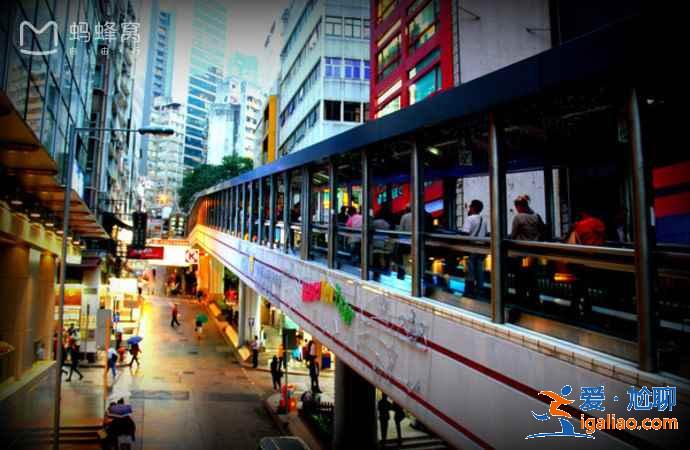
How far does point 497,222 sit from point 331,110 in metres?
31.4

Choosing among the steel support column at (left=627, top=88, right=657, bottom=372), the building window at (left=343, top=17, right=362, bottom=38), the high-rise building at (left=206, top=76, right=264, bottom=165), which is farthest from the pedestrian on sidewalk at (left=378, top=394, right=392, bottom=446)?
the high-rise building at (left=206, top=76, right=264, bottom=165)

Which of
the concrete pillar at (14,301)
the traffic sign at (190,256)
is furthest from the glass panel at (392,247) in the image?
the traffic sign at (190,256)

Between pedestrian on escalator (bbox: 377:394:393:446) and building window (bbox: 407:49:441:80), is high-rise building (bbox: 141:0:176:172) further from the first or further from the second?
pedestrian on escalator (bbox: 377:394:393:446)

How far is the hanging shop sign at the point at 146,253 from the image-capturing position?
34.0 metres

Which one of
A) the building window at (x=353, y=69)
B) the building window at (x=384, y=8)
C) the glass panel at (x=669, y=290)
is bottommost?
the glass panel at (x=669, y=290)

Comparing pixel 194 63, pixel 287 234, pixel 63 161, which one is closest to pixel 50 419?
pixel 63 161

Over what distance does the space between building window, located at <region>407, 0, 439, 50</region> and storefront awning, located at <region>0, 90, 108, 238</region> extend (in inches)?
777

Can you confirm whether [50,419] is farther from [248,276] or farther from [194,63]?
[194,63]

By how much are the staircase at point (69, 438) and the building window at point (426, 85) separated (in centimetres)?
2047

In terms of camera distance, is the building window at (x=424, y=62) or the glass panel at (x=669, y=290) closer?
the glass panel at (x=669, y=290)

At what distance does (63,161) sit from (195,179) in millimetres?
55448

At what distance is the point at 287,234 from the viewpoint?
11898mm

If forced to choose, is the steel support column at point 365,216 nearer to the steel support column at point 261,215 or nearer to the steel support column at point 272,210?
the steel support column at point 272,210

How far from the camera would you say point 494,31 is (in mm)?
23656
